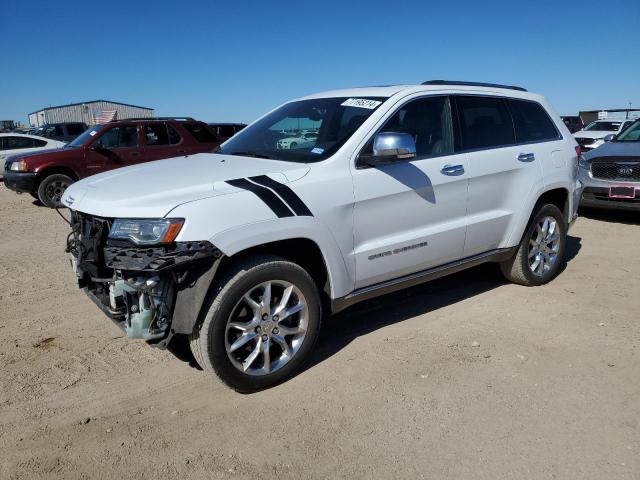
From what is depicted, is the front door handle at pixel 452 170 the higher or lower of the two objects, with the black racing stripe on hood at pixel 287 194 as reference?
higher

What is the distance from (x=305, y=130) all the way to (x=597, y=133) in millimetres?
16828

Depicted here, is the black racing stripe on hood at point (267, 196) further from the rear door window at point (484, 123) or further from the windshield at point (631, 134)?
the windshield at point (631, 134)

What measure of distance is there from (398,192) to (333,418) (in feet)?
5.24

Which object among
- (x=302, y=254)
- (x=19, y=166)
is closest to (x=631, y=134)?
(x=302, y=254)

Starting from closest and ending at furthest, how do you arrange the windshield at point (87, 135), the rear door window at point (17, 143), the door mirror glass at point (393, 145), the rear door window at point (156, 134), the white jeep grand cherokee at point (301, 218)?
1. the white jeep grand cherokee at point (301, 218)
2. the door mirror glass at point (393, 145)
3. the windshield at point (87, 135)
4. the rear door window at point (156, 134)
5. the rear door window at point (17, 143)

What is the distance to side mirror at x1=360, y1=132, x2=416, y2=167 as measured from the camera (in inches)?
137

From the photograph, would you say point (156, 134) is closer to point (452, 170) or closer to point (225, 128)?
point (225, 128)

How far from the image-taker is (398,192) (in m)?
3.79

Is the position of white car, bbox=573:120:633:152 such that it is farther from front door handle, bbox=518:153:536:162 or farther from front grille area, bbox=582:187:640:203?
front door handle, bbox=518:153:536:162

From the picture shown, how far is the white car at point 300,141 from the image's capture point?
12.9 ft

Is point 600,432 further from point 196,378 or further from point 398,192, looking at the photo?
point 196,378

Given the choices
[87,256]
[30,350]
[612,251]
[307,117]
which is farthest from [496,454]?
[612,251]

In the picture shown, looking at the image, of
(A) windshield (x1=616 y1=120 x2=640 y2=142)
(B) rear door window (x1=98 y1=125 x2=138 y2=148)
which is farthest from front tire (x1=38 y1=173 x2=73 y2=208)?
(A) windshield (x1=616 y1=120 x2=640 y2=142)

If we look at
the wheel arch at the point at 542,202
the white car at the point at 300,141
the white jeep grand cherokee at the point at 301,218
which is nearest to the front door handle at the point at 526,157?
the white jeep grand cherokee at the point at 301,218
